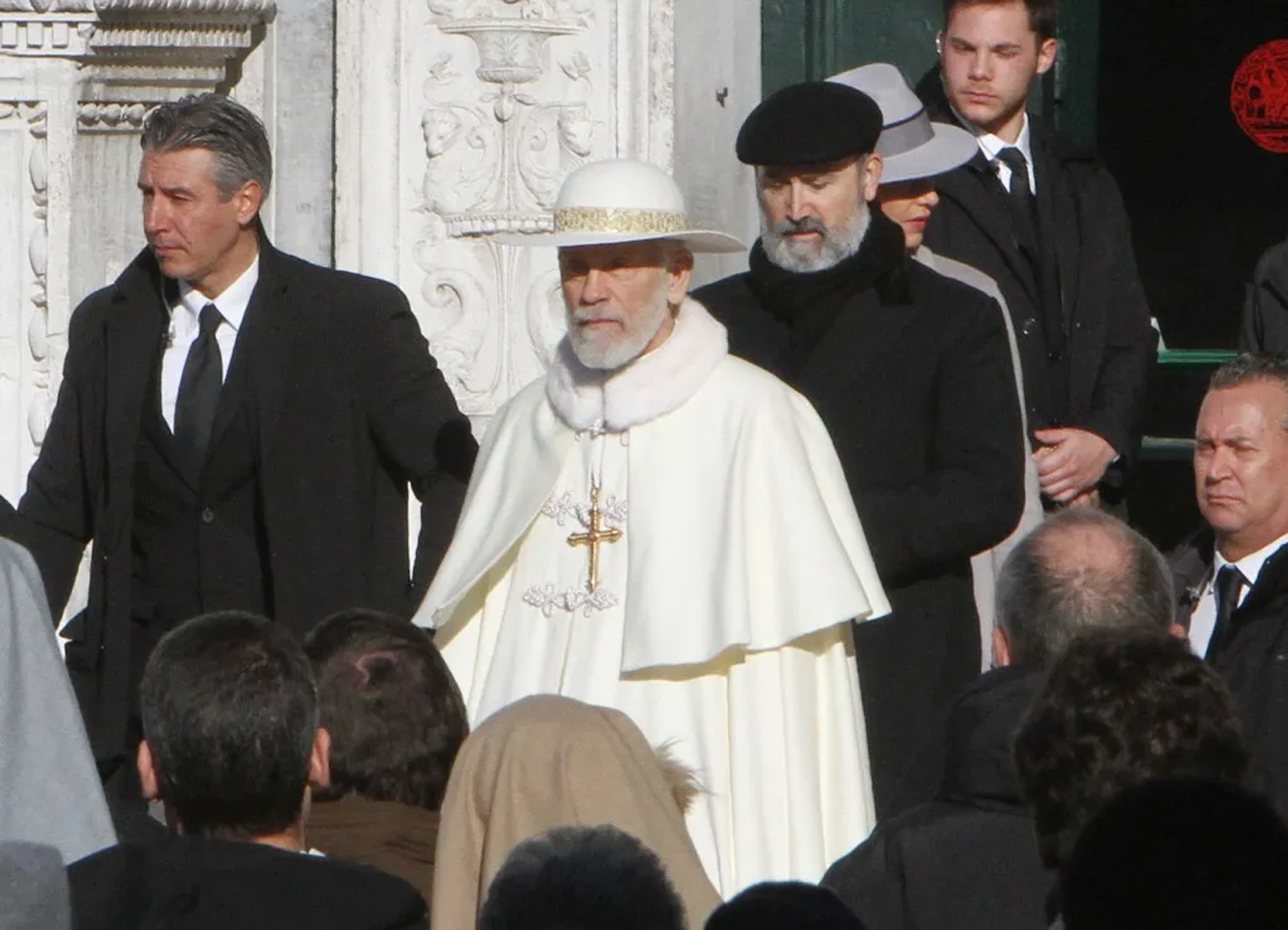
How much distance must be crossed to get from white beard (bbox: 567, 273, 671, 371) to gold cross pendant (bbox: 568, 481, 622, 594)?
0.28 m

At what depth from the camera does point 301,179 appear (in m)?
7.71

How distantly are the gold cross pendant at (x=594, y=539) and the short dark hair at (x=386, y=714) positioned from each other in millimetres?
1018

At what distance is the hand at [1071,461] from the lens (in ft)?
22.0

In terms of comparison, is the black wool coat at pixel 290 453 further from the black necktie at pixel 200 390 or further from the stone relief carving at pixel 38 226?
the stone relief carving at pixel 38 226

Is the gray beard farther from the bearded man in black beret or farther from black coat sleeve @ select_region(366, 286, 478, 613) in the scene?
black coat sleeve @ select_region(366, 286, 478, 613)

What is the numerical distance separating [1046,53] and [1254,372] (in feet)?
3.58

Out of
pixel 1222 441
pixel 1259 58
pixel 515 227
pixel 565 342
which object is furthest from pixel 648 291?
pixel 1259 58

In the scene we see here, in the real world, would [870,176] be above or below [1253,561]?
above

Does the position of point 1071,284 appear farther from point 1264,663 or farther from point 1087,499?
point 1264,663

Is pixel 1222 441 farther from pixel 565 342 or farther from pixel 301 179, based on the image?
pixel 301 179

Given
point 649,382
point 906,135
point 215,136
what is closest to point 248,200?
point 215,136

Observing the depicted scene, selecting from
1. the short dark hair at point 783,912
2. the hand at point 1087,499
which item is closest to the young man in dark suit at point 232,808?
the short dark hair at point 783,912

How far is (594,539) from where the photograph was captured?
5.92 meters

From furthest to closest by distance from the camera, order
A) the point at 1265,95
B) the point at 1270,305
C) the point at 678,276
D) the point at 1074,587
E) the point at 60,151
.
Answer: the point at 1265,95 < the point at 60,151 < the point at 1270,305 < the point at 678,276 < the point at 1074,587
